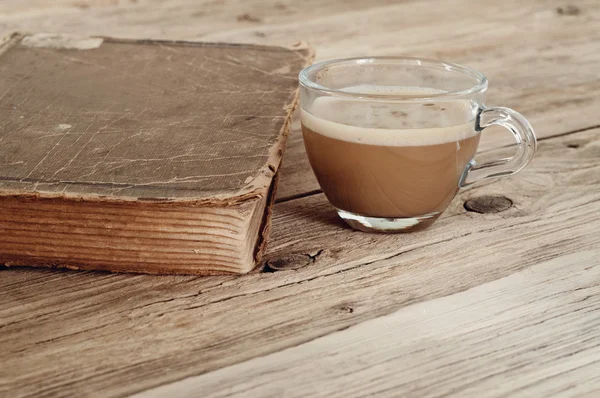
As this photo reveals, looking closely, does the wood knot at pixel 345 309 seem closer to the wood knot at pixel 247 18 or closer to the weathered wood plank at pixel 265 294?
the weathered wood plank at pixel 265 294

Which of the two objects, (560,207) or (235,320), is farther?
(560,207)

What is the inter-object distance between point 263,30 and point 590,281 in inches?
40.5

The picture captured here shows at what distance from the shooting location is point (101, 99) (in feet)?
2.83

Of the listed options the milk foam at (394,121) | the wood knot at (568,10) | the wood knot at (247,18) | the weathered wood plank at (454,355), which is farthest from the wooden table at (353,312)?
the wood knot at (568,10)

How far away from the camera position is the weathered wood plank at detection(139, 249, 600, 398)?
1.81 ft

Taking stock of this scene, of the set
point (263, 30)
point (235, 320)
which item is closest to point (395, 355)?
point (235, 320)

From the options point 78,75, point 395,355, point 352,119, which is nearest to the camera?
point 395,355

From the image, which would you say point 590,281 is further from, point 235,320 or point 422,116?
point 235,320

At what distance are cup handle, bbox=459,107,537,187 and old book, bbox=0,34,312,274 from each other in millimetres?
191

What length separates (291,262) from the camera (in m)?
0.72

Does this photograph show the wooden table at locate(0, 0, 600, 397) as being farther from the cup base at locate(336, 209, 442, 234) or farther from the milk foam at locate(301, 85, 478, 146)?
the milk foam at locate(301, 85, 478, 146)

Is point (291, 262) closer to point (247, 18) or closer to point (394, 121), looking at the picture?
point (394, 121)

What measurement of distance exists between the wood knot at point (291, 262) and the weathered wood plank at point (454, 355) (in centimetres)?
11

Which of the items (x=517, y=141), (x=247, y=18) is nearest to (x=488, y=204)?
(x=517, y=141)
